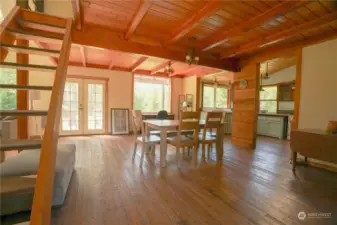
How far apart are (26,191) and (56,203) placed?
590mm

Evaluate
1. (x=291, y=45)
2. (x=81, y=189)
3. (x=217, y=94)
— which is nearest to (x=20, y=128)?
(x=81, y=189)

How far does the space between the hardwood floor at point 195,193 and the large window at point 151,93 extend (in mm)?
3804

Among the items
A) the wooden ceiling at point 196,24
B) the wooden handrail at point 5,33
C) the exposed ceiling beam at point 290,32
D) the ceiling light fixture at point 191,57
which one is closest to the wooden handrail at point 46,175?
the wooden handrail at point 5,33

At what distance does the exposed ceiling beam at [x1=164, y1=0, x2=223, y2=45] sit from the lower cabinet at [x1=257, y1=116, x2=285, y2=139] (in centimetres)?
492

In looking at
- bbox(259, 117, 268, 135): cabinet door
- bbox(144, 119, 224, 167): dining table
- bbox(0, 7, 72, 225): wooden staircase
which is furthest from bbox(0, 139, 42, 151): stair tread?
bbox(259, 117, 268, 135): cabinet door

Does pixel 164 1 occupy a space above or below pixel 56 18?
above

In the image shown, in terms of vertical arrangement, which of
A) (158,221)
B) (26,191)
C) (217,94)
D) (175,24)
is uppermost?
(175,24)

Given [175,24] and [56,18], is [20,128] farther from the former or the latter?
[175,24]

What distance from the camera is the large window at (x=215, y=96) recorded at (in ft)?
24.2

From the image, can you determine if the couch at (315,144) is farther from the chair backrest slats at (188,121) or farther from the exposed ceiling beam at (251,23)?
the exposed ceiling beam at (251,23)

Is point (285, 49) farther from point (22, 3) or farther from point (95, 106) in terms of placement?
point (95, 106)

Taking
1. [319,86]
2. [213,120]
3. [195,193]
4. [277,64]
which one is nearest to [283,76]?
[277,64]

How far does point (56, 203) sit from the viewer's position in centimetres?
170

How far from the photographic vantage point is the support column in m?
4.43
